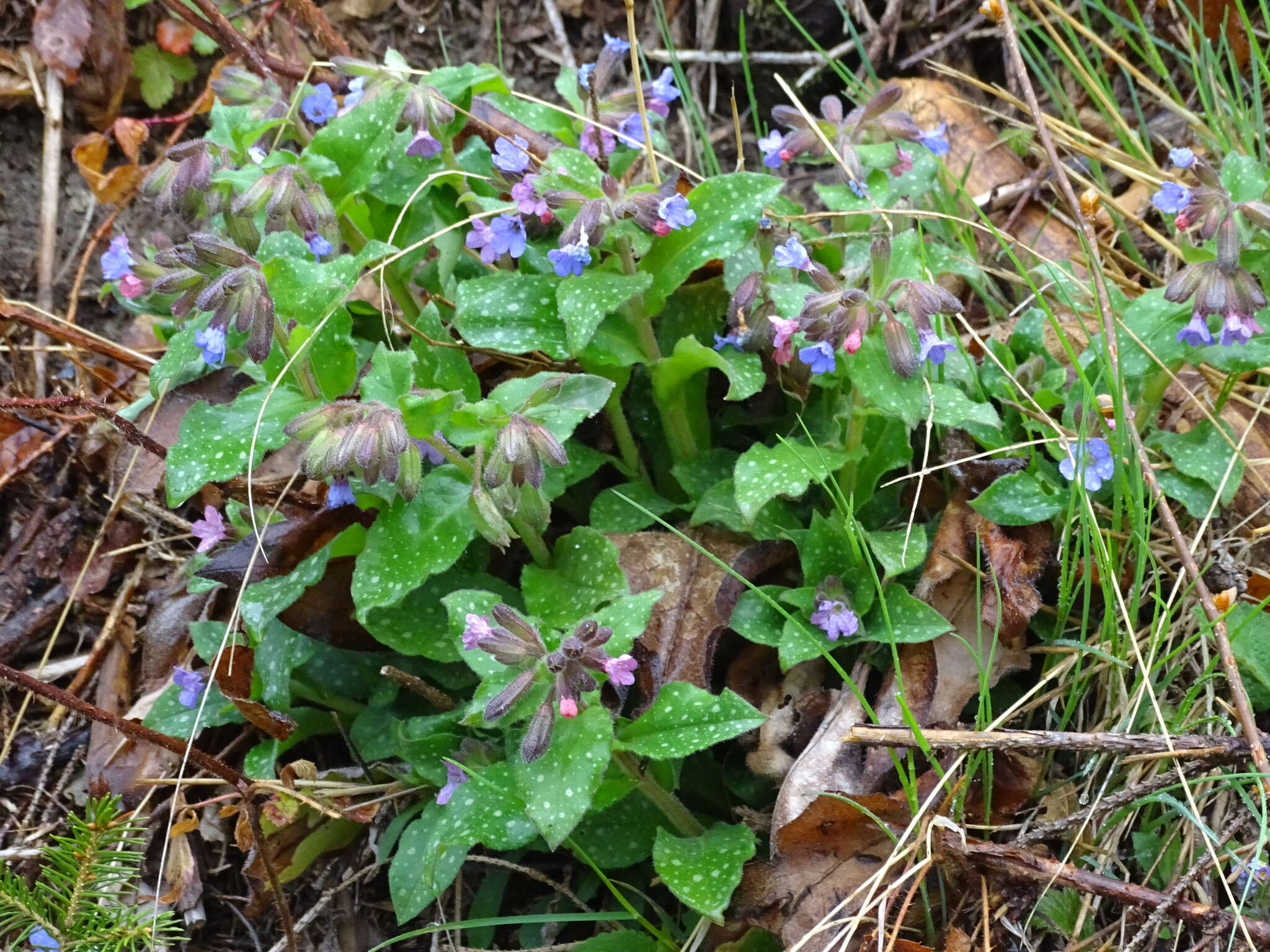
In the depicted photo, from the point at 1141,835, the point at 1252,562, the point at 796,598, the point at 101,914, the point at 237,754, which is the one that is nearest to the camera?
the point at 101,914

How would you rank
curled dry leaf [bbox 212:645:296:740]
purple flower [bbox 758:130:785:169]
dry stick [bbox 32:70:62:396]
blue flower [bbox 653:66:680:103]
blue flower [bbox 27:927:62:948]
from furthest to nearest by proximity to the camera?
dry stick [bbox 32:70:62:396]
blue flower [bbox 653:66:680:103]
purple flower [bbox 758:130:785:169]
curled dry leaf [bbox 212:645:296:740]
blue flower [bbox 27:927:62:948]

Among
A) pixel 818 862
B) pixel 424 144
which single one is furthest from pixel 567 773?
pixel 424 144

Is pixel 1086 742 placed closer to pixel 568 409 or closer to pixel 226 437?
pixel 568 409

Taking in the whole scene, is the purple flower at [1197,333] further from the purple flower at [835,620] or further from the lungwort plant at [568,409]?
the purple flower at [835,620]

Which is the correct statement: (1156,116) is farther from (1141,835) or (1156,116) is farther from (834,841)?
(834,841)

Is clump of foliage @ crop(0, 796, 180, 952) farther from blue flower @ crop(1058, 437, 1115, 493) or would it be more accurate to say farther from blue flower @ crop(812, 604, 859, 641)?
blue flower @ crop(1058, 437, 1115, 493)

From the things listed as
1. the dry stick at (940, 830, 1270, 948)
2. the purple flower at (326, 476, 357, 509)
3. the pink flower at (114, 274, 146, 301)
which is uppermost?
the pink flower at (114, 274, 146, 301)

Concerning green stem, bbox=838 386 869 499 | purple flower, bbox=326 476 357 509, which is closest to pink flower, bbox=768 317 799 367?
green stem, bbox=838 386 869 499

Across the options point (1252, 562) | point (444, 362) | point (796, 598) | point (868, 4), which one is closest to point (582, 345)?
point (444, 362)
